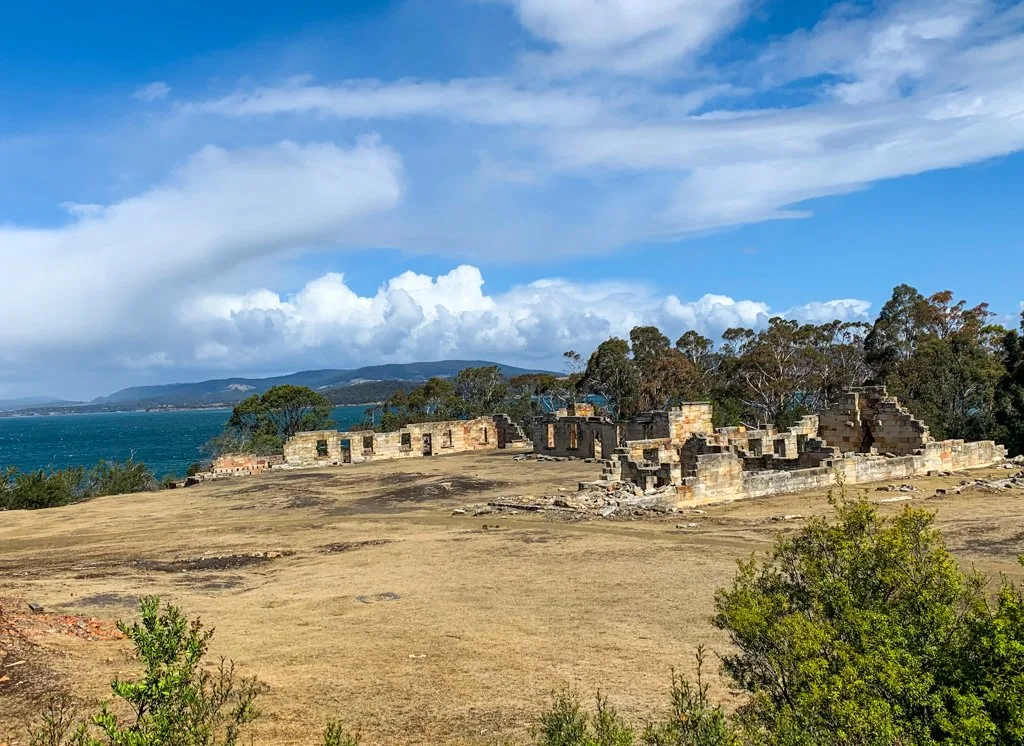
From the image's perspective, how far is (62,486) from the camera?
1257 inches

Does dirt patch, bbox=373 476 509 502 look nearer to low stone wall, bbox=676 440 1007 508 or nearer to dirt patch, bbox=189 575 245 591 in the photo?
low stone wall, bbox=676 440 1007 508

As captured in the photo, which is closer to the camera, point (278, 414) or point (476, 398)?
point (278, 414)

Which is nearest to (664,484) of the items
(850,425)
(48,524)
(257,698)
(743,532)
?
(743,532)

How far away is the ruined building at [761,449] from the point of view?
2322cm

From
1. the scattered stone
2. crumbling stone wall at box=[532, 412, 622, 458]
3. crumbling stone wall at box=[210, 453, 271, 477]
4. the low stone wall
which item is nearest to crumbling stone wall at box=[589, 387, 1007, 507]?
the low stone wall

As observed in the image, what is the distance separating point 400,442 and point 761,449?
1906cm

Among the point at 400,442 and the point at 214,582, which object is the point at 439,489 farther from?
the point at 400,442

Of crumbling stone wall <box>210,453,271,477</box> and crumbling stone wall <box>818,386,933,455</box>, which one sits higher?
crumbling stone wall <box>818,386,933,455</box>

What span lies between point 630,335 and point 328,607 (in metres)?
50.4

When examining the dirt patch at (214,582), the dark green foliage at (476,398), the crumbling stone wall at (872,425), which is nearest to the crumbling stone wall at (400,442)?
the crumbling stone wall at (872,425)

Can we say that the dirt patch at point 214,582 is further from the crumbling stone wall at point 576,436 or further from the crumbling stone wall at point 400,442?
the crumbling stone wall at point 400,442

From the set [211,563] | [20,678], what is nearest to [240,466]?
[211,563]

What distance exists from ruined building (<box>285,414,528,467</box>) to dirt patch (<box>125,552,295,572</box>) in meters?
22.2

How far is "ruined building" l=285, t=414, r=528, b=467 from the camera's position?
38594 millimetres
